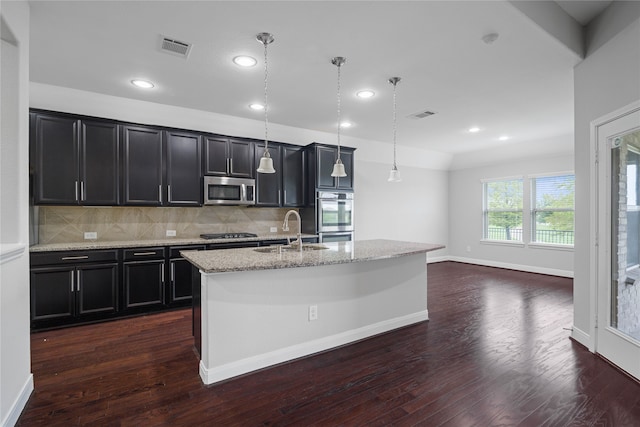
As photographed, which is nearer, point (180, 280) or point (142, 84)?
point (142, 84)

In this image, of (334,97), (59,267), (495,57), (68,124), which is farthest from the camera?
(334,97)

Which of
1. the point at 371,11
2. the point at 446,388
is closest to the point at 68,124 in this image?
the point at 371,11

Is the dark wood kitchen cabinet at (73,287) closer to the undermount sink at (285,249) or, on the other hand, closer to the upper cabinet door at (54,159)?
the upper cabinet door at (54,159)

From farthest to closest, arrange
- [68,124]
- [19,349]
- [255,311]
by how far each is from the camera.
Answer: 1. [68,124]
2. [255,311]
3. [19,349]

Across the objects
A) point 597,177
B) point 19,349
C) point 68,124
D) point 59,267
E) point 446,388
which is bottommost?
point 446,388

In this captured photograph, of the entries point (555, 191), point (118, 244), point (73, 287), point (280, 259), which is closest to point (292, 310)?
point (280, 259)

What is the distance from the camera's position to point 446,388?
223 centimetres

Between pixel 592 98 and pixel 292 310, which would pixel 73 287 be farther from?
pixel 592 98

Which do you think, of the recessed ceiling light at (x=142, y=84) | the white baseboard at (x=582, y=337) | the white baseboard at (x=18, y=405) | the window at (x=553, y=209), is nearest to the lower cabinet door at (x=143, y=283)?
the white baseboard at (x=18, y=405)

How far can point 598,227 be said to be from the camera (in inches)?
108

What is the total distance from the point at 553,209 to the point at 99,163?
7941 millimetres

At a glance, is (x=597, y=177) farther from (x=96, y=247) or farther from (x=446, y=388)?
(x=96, y=247)

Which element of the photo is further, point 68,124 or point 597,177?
point 68,124

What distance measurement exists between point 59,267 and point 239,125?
294cm
